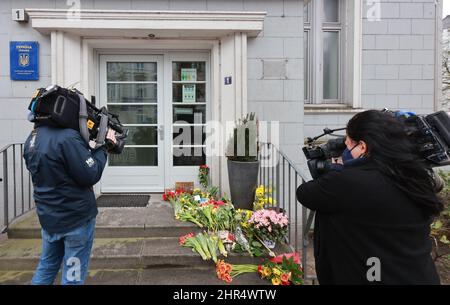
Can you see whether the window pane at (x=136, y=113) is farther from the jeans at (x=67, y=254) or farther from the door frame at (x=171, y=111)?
the jeans at (x=67, y=254)

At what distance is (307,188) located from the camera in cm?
155

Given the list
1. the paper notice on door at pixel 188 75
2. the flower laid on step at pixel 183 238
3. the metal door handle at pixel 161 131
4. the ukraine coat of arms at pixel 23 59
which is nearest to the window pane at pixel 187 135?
the metal door handle at pixel 161 131

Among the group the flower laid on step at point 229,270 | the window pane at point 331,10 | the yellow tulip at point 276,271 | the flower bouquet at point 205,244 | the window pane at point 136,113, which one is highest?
the window pane at point 331,10

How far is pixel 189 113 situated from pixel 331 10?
286cm

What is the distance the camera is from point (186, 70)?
5086mm

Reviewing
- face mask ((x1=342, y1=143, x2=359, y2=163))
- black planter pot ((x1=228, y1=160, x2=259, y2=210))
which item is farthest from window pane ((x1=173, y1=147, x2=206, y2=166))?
face mask ((x1=342, y1=143, x2=359, y2=163))

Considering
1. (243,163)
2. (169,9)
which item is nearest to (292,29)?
(169,9)

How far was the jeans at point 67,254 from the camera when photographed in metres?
2.31

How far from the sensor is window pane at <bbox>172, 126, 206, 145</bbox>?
512 centimetres

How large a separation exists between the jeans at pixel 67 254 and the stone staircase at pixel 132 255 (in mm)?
845

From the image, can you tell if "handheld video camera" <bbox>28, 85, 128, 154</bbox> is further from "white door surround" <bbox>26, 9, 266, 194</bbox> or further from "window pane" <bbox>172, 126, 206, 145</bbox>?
"window pane" <bbox>172, 126, 206, 145</bbox>

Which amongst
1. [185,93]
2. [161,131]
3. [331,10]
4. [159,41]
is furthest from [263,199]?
[331,10]

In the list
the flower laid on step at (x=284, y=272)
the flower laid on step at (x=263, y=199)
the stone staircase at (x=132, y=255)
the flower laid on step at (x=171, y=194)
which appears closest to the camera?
the flower laid on step at (x=284, y=272)

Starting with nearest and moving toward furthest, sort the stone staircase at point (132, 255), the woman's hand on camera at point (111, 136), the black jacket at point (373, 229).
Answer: the black jacket at point (373, 229) → the woman's hand on camera at point (111, 136) → the stone staircase at point (132, 255)
